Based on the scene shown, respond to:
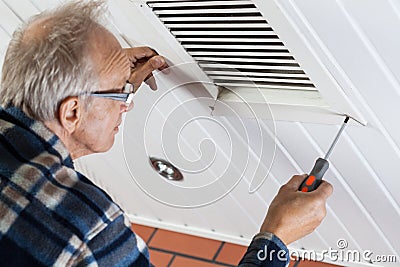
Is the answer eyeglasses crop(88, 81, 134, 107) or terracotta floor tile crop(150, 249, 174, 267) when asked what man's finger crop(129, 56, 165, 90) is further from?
terracotta floor tile crop(150, 249, 174, 267)

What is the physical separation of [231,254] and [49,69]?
131 cm

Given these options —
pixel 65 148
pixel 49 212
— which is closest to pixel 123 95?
pixel 65 148

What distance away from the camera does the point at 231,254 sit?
2387mm

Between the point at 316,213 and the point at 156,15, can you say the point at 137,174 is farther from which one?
the point at 316,213

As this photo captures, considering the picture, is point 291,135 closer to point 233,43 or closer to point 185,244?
point 233,43

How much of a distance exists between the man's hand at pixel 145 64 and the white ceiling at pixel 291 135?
0.02 m

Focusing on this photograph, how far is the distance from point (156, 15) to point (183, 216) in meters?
1.03

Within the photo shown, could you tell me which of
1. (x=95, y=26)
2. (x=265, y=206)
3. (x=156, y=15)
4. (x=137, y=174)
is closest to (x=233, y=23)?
(x=156, y=15)

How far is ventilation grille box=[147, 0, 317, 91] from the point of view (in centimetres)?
147

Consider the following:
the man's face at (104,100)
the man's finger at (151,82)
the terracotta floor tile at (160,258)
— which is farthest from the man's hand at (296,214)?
the terracotta floor tile at (160,258)

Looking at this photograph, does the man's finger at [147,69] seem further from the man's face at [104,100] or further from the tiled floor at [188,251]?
the tiled floor at [188,251]

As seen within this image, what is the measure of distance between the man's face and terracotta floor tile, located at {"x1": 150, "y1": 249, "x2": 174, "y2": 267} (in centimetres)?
114

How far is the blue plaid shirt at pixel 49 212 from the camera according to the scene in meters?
1.15

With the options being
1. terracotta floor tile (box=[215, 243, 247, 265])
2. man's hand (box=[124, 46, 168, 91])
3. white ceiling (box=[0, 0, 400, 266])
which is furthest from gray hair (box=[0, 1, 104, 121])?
terracotta floor tile (box=[215, 243, 247, 265])
